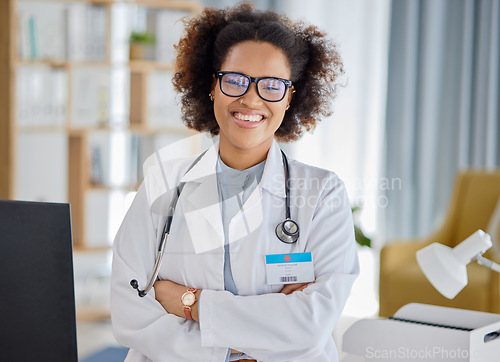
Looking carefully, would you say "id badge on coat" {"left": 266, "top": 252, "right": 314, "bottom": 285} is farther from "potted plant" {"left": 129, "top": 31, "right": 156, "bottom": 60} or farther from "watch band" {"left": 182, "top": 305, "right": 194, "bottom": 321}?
"potted plant" {"left": 129, "top": 31, "right": 156, "bottom": 60}

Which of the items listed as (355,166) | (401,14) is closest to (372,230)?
(355,166)

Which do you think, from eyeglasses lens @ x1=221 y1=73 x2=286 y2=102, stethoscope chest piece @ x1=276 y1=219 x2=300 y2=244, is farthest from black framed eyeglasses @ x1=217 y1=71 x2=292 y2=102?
stethoscope chest piece @ x1=276 y1=219 x2=300 y2=244

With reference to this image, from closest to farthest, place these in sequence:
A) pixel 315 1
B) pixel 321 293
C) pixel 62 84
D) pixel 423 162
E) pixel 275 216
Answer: pixel 321 293, pixel 275 216, pixel 62 84, pixel 423 162, pixel 315 1

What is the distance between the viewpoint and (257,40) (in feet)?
4.50

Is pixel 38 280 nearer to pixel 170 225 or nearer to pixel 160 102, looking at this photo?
pixel 170 225

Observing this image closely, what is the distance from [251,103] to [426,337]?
24.6 inches

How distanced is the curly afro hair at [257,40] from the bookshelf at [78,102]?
220 centimetres

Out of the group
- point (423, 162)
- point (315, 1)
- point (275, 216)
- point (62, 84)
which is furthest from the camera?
point (315, 1)

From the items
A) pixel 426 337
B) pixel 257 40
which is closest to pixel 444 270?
pixel 426 337

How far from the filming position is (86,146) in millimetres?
3719

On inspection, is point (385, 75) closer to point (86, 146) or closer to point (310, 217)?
point (86, 146)

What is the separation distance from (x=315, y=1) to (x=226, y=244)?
3587 mm

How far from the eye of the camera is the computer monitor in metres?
0.97

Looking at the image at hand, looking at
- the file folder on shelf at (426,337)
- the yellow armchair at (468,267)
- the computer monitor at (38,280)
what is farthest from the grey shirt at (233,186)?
the yellow armchair at (468,267)
